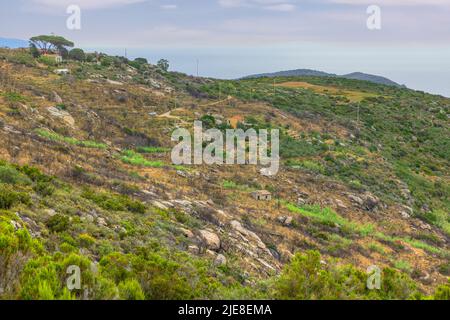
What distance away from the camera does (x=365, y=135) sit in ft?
142

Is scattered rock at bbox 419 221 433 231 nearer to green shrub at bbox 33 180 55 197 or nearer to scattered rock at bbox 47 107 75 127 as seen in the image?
green shrub at bbox 33 180 55 197

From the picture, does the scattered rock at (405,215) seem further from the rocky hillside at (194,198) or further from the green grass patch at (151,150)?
the green grass patch at (151,150)

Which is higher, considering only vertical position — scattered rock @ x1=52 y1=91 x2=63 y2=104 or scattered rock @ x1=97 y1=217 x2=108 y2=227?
scattered rock @ x1=52 y1=91 x2=63 y2=104

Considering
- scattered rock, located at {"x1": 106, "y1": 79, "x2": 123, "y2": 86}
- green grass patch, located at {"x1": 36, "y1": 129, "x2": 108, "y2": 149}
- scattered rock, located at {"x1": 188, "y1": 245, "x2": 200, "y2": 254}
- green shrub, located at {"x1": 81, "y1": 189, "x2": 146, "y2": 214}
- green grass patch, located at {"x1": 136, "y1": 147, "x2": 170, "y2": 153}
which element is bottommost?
scattered rock, located at {"x1": 188, "y1": 245, "x2": 200, "y2": 254}

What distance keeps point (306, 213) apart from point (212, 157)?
848cm

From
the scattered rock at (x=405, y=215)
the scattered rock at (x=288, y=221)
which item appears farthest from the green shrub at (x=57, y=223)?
the scattered rock at (x=405, y=215)

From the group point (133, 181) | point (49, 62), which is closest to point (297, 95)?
point (49, 62)

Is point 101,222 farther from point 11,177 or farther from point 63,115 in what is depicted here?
point 63,115

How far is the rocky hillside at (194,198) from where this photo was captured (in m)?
7.31

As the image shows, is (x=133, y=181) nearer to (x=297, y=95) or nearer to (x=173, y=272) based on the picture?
(x=173, y=272)

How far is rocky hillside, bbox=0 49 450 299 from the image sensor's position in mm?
7311

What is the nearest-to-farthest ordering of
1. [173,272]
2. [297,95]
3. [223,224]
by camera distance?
1. [173,272]
2. [223,224]
3. [297,95]

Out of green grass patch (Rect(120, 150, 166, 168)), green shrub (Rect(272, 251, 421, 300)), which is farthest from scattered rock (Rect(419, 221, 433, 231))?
green shrub (Rect(272, 251, 421, 300))

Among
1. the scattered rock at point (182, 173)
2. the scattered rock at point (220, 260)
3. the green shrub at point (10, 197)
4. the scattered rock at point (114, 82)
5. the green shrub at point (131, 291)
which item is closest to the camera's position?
the green shrub at point (131, 291)
